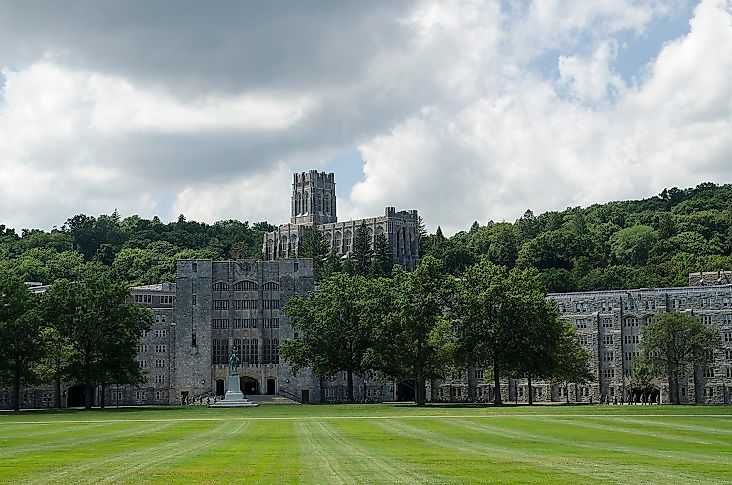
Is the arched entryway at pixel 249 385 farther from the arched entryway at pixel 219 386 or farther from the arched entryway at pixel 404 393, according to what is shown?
the arched entryway at pixel 404 393

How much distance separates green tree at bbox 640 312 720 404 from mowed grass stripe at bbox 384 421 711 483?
68054 mm

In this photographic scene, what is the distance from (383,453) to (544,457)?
5602 mm

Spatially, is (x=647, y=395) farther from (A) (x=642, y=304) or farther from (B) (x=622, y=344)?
(A) (x=642, y=304)

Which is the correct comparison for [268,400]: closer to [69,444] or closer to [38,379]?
[38,379]

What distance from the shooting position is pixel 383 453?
35500 millimetres

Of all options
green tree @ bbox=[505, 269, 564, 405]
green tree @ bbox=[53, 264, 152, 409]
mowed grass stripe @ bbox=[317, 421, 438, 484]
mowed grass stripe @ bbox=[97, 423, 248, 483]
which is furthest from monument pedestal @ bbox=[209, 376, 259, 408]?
mowed grass stripe @ bbox=[317, 421, 438, 484]

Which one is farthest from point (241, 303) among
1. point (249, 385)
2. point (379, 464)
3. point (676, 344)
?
point (379, 464)

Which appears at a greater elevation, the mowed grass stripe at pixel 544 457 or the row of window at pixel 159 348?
the row of window at pixel 159 348

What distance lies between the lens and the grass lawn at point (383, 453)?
2752cm

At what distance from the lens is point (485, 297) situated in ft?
324

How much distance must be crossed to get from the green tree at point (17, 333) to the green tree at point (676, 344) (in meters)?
63.6

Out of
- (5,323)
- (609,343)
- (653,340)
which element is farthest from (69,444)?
(609,343)

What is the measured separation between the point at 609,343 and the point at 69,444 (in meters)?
99.1

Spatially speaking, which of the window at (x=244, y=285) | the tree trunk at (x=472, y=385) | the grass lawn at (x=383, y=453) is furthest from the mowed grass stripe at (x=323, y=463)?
the window at (x=244, y=285)
